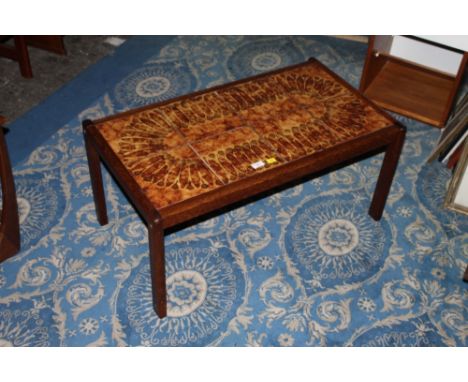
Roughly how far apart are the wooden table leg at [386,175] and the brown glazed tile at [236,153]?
60cm

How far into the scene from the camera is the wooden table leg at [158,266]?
2.16 meters

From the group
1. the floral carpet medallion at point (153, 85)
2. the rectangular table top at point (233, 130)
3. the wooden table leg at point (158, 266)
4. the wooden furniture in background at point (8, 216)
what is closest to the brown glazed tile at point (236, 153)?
the rectangular table top at point (233, 130)

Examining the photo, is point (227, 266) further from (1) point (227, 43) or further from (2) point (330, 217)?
(1) point (227, 43)

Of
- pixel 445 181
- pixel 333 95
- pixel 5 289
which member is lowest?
pixel 5 289

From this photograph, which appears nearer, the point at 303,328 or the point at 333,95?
the point at 303,328

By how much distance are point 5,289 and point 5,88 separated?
173 centimetres

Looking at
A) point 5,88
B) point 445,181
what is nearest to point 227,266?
point 445,181

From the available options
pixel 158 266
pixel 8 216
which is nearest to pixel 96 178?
pixel 8 216

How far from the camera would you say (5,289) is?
8.59 ft

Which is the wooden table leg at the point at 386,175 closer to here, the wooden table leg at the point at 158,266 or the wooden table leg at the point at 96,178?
the wooden table leg at the point at 158,266

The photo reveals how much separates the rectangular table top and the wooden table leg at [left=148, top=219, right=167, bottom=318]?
0.34 ft

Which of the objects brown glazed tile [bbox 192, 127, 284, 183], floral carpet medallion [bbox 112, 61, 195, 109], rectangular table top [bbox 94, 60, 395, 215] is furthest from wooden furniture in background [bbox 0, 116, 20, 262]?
floral carpet medallion [bbox 112, 61, 195, 109]

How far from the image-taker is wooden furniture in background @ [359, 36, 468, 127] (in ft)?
11.7

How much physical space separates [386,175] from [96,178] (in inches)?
55.8
